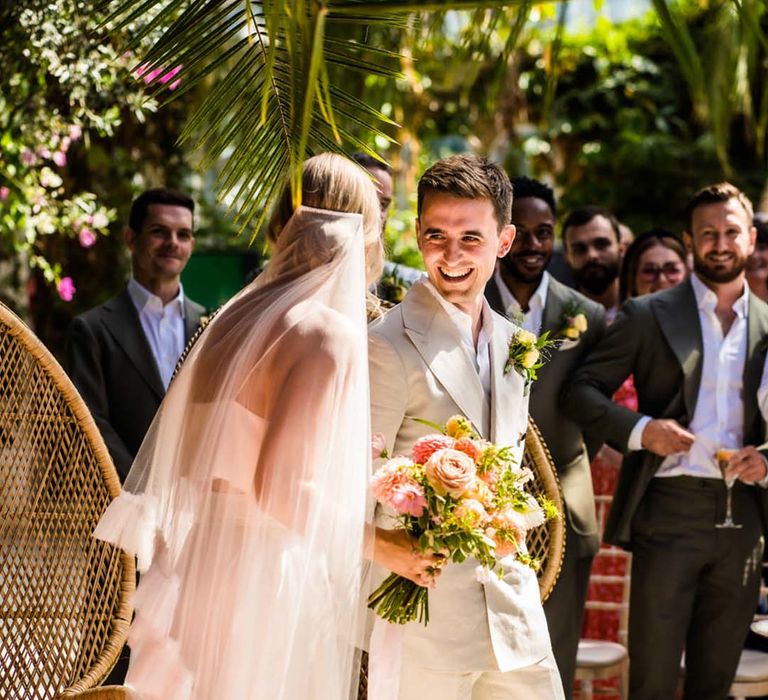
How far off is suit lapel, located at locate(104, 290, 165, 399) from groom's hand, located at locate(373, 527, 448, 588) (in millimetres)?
2211

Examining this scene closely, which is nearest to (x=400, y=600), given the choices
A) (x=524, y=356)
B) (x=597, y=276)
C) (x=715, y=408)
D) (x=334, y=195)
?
(x=524, y=356)

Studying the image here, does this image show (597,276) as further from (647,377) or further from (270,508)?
(270,508)

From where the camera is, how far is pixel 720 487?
187 inches

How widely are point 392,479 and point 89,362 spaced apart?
2.42 m

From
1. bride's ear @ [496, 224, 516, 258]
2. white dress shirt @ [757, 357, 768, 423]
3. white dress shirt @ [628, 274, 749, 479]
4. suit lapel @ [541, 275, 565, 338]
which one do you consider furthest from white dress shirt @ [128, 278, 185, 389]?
white dress shirt @ [757, 357, 768, 423]

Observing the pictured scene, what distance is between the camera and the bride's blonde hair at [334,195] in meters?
2.98

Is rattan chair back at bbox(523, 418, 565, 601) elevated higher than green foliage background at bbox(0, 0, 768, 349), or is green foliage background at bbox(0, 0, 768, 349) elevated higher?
green foliage background at bbox(0, 0, 768, 349)

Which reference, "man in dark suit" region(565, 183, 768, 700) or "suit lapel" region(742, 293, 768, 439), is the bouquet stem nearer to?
"man in dark suit" region(565, 183, 768, 700)

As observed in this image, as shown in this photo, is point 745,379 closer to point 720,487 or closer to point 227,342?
point 720,487

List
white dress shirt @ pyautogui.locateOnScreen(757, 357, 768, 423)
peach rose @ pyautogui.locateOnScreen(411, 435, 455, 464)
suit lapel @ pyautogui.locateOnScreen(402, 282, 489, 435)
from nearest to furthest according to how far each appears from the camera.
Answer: peach rose @ pyautogui.locateOnScreen(411, 435, 455, 464) < suit lapel @ pyautogui.locateOnScreen(402, 282, 489, 435) < white dress shirt @ pyautogui.locateOnScreen(757, 357, 768, 423)

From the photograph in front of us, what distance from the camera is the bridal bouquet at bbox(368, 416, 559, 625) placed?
285 centimetres

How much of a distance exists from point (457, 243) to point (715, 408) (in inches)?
77.0

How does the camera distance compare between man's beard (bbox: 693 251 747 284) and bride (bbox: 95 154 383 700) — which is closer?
bride (bbox: 95 154 383 700)

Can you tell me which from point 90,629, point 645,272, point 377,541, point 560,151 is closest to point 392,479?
point 377,541
